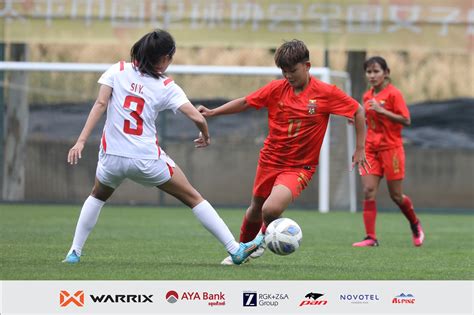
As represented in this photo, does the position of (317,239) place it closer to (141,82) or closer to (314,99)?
(314,99)

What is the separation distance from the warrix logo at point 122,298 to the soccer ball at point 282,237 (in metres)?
1.89

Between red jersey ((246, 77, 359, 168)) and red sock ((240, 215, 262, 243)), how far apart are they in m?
0.53

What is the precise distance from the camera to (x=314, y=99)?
7957 mm

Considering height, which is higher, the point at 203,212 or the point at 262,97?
the point at 262,97

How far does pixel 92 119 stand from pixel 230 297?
1987 millimetres

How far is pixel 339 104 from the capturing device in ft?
26.2

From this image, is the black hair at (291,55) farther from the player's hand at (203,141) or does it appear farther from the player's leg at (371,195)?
the player's leg at (371,195)

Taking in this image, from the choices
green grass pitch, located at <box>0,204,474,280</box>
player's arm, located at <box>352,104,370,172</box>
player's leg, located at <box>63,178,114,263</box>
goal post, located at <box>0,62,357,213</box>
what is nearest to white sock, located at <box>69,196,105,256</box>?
player's leg, located at <box>63,178,114,263</box>

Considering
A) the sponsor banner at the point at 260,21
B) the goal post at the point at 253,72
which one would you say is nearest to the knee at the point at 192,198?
the goal post at the point at 253,72

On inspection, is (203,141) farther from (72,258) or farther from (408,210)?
(408,210)

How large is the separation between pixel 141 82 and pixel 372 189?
4.03 meters

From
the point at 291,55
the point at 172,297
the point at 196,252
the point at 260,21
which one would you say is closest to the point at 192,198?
the point at 291,55

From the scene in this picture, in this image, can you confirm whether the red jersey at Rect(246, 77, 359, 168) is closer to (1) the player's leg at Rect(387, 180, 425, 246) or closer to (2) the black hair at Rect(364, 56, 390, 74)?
(2) the black hair at Rect(364, 56, 390, 74)

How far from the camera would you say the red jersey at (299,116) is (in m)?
7.95
